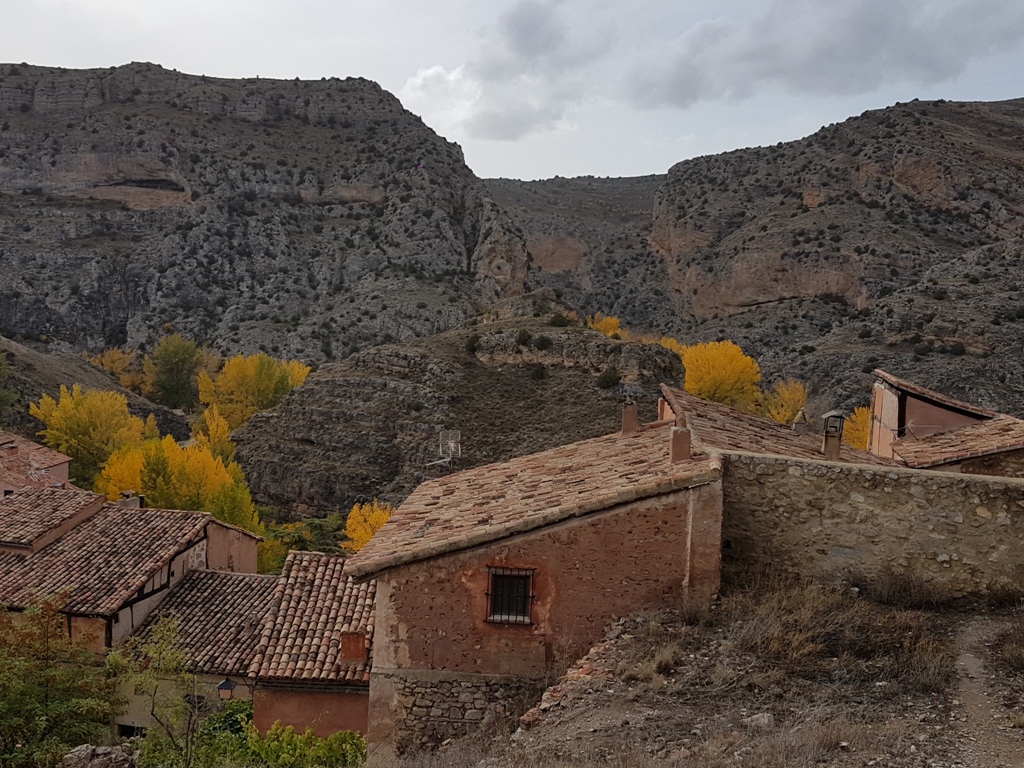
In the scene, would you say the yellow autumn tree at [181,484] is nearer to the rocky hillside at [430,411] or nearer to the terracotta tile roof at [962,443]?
the rocky hillside at [430,411]

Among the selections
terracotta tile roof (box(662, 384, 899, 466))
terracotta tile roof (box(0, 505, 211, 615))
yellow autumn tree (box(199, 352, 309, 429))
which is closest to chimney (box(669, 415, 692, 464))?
terracotta tile roof (box(662, 384, 899, 466))

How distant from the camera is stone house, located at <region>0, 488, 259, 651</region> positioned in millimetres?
17234

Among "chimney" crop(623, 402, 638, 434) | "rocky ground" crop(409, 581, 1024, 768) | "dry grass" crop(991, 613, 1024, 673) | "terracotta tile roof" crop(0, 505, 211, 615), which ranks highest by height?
"chimney" crop(623, 402, 638, 434)

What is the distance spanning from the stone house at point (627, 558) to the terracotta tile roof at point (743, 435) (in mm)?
1188

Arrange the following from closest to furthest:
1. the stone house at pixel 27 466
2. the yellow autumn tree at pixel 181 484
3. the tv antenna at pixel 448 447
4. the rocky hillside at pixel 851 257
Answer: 1. the yellow autumn tree at pixel 181 484
2. the stone house at pixel 27 466
3. the tv antenna at pixel 448 447
4. the rocky hillside at pixel 851 257

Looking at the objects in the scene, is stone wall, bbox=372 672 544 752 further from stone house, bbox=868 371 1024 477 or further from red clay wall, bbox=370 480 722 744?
stone house, bbox=868 371 1024 477

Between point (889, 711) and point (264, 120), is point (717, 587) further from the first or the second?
point (264, 120)

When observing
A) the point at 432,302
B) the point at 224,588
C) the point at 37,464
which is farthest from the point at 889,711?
the point at 432,302

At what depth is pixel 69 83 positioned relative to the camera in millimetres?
101500

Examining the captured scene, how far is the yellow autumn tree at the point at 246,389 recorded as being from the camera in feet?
189

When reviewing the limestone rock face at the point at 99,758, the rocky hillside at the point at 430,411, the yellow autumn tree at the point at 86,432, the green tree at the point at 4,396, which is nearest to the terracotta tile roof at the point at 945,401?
the limestone rock face at the point at 99,758

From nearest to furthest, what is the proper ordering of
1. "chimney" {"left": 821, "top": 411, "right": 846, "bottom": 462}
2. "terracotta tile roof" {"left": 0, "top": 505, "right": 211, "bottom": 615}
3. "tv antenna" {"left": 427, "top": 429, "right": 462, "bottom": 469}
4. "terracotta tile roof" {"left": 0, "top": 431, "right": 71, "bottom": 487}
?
"chimney" {"left": 821, "top": 411, "right": 846, "bottom": 462}, "terracotta tile roof" {"left": 0, "top": 505, "right": 211, "bottom": 615}, "terracotta tile roof" {"left": 0, "top": 431, "right": 71, "bottom": 487}, "tv antenna" {"left": 427, "top": 429, "right": 462, "bottom": 469}

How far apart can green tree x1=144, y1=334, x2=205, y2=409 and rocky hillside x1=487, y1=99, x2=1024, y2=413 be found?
44.5m

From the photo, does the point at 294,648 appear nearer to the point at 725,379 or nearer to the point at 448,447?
the point at 448,447
